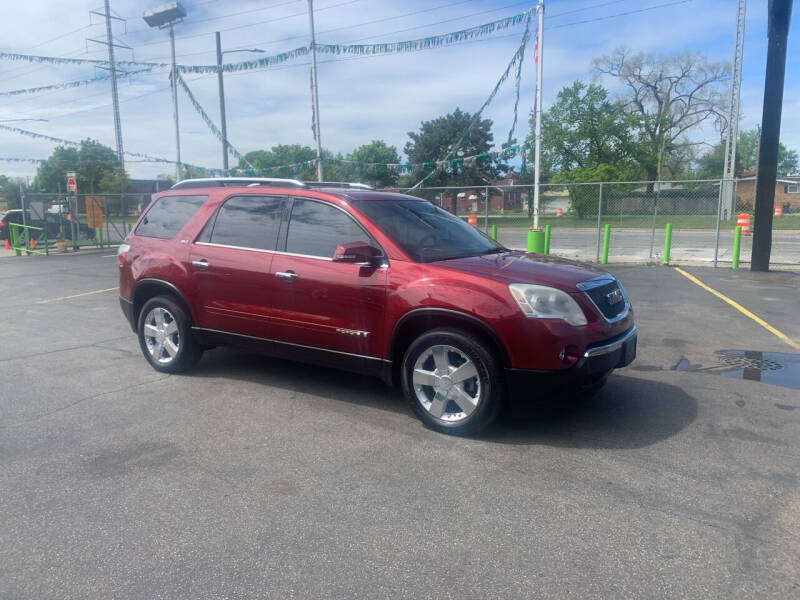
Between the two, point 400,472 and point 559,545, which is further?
point 400,472

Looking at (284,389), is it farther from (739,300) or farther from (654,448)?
(739,300)

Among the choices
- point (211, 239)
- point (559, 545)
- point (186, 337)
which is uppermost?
point (211, 239)

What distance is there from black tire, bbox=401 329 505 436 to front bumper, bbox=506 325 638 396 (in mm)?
132

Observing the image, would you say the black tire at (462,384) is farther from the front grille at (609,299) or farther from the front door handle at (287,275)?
the front door handle at (287,275)

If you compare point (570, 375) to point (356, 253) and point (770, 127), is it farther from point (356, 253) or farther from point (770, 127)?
point (770, 127)

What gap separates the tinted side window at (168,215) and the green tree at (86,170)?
3946 cm

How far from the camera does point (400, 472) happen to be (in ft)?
12.9

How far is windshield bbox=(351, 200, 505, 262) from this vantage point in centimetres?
500

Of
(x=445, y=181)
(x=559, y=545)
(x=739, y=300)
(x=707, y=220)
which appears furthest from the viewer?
(x=445, y=181)

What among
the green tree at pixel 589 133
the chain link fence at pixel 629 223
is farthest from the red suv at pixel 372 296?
the green tree at pixel 589 133

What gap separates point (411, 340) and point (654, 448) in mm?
1846

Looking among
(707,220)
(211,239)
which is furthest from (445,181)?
(211,239)

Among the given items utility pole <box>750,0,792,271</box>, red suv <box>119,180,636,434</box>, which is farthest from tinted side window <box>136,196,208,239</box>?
utility pole <box>750,0,792,271</box>

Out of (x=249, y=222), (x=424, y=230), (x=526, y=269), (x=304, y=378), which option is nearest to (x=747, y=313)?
(x=526, y=269)
